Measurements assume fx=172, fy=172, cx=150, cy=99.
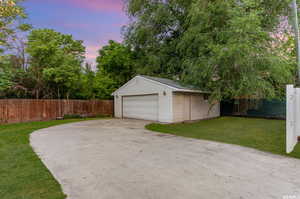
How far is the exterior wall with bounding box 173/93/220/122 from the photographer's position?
393 inches

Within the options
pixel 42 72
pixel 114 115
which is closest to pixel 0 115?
pixel 42 72

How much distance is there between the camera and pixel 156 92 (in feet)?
34.8

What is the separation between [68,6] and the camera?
10539 millimetres

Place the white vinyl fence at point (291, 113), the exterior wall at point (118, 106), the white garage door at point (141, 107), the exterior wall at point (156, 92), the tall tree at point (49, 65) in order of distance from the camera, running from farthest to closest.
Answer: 1. the exterior wall at point (118, 106)
2. the tall tree at point (49, 65)
3. the white garage door at point (141, 107)
4. the exterior wall at point (156, 92)
5. the white vinyl fence at point (291, 113)

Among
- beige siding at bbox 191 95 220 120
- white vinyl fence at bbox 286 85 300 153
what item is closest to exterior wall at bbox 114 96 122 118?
beige siding at bbox 191 95 220 120

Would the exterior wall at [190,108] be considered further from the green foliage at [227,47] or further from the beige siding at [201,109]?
the green foliage at [227,47]

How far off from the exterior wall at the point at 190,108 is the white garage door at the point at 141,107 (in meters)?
1.45

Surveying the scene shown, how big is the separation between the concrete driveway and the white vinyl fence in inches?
27.1

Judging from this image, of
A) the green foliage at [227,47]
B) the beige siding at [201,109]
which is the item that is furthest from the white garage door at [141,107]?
the green foliage at [227,47]

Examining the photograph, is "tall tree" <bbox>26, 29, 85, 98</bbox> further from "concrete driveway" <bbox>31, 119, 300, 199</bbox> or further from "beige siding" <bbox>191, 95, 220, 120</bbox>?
"beige siding" <bbox>191, 95, 220, 120</bbox>

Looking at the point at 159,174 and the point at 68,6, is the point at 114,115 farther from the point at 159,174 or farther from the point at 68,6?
the point at 159,174

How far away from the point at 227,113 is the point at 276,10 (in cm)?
767

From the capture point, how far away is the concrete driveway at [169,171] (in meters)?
2.50

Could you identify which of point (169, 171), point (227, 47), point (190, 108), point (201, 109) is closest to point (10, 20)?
point (169, 171)
